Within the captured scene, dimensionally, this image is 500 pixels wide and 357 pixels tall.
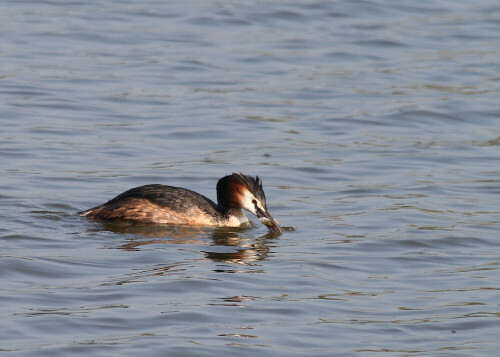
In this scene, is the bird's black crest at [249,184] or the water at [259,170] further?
the bird's black crest at [249,184]

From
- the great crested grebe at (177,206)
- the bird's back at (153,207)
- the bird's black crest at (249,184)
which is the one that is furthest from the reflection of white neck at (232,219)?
the bird's back at (153,207)

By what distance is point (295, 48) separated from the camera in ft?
62.9

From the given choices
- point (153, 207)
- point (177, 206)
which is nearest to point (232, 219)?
point (177, 206)

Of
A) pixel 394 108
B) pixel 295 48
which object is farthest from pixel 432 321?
pixel 295 48

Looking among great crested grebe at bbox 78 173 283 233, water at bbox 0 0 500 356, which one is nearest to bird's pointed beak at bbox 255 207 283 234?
great crested grebe at bbox 78 173 283 233

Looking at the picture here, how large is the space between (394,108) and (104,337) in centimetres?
954

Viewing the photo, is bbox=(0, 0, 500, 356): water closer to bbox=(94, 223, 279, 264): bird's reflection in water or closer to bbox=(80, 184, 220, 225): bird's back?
bbox=(94, 223, 279, 264): bird's reflection in water

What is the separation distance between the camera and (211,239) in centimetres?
1005

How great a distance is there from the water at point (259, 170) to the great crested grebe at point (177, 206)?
0.18m

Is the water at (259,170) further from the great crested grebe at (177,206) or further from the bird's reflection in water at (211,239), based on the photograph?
the great crested grebe at (177,206)

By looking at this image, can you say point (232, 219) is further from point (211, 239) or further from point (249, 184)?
point (211, 239)

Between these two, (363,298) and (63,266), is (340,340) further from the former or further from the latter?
(63,266)

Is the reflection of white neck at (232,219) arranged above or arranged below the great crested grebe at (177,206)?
below

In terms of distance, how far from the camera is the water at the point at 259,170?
733 cm
